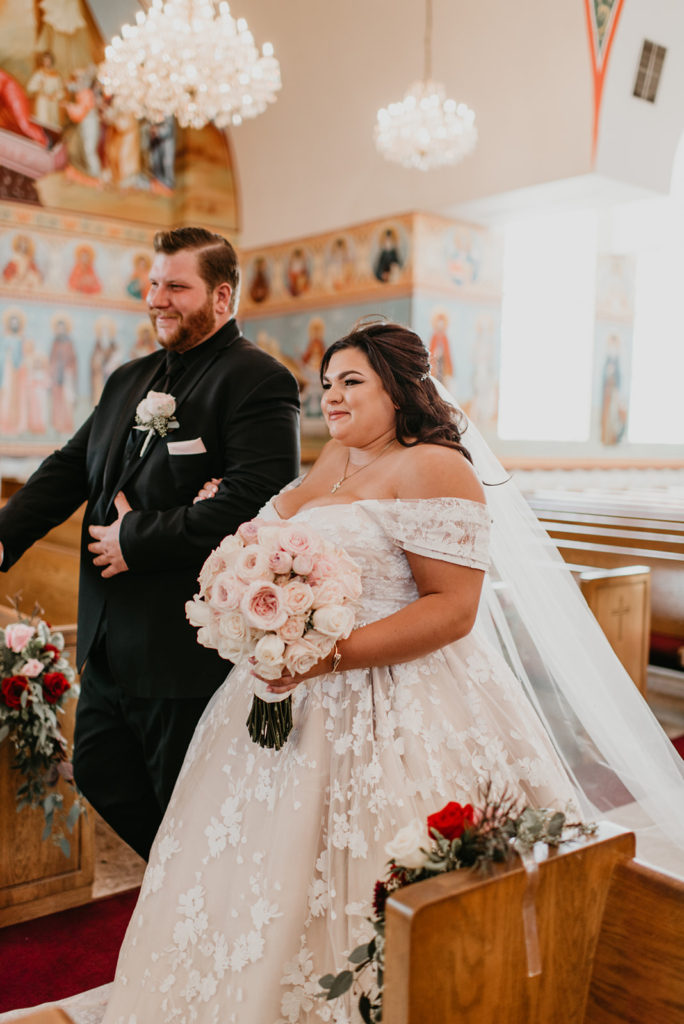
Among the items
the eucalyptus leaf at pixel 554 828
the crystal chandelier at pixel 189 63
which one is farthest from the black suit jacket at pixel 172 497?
the crystal chandelier at pixel 189 63

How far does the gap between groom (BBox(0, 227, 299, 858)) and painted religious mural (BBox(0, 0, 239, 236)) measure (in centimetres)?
894

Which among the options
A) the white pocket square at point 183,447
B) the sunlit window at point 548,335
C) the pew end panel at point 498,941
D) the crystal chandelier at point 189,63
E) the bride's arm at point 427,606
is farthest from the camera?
the sunlit window at point 548,335

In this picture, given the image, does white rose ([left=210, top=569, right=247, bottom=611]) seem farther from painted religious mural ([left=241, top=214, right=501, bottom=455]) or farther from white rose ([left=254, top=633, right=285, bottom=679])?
painted religious mural ([left=241, top=214, right=501, bottom=455])

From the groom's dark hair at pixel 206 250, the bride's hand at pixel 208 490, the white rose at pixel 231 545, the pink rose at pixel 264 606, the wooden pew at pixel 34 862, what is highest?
the groom's dark hair at pixel 206 250

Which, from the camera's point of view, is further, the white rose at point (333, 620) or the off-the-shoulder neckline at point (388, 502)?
the off-the-shoulder neckline at point (388, 502)

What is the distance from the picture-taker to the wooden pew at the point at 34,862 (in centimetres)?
326

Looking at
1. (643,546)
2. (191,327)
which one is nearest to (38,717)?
(191,327)

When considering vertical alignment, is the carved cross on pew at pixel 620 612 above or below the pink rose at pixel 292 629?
below

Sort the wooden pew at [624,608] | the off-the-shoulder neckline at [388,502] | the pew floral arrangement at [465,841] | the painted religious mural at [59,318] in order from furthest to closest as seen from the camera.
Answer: the painted religious mural at [59,318] < the wooden pew at [624,608] < the off-the-shoulder neckline at [388,502] < the pew floral arrangement at [465,841]

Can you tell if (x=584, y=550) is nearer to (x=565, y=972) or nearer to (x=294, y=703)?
(x=294, y=703)

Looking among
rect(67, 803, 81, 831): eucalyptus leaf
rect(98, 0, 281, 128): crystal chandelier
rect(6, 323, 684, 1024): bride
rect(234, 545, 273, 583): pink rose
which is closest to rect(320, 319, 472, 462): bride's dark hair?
rect(6, 323, 684, 1024): bride

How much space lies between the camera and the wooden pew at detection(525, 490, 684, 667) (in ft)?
17.9

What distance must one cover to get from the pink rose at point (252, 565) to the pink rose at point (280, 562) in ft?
0.04

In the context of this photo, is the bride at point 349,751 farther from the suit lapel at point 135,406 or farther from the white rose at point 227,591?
the suit lapel at point 135,406
